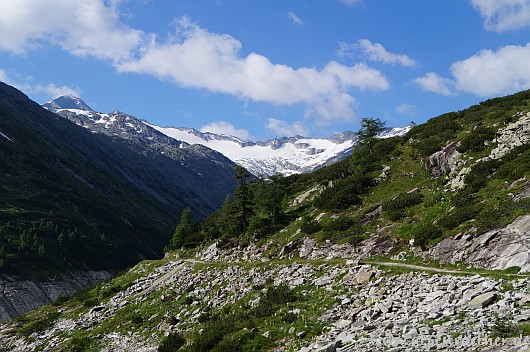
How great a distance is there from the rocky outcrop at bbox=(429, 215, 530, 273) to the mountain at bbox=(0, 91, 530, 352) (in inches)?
3.7

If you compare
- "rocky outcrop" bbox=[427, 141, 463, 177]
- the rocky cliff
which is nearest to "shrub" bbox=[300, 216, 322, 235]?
the rocky cliff

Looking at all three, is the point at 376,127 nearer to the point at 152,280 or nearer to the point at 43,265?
the point at 152,280

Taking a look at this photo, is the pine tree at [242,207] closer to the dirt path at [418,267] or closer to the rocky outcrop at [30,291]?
the dirt path at [418,267]

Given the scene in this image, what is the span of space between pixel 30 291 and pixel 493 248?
312ft

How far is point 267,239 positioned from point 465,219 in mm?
24822

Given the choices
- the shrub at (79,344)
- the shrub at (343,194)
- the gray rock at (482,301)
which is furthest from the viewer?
the shrub at (343,194)

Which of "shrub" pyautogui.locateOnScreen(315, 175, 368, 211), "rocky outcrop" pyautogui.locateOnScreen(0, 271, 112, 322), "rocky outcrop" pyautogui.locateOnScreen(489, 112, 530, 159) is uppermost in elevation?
"rocky outcrop" pyautogui.locateOnScreen(489, 112, 530, 159)

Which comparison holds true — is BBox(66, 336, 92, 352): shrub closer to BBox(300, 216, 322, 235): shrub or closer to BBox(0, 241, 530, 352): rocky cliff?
BBox(0, 241, 530, 352): rocky cliff

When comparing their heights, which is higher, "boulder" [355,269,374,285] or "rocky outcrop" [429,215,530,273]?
"rocky outcrop" [429,215,530,273]

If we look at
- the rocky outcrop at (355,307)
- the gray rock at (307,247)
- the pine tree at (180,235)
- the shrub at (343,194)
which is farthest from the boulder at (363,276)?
the pine tree at (180,235)

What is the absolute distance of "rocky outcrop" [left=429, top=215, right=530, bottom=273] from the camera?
2300cm

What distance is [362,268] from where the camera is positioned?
28.7m

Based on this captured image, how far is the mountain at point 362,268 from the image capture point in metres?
18.5

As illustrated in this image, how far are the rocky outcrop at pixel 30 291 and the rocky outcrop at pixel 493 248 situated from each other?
75267mm
